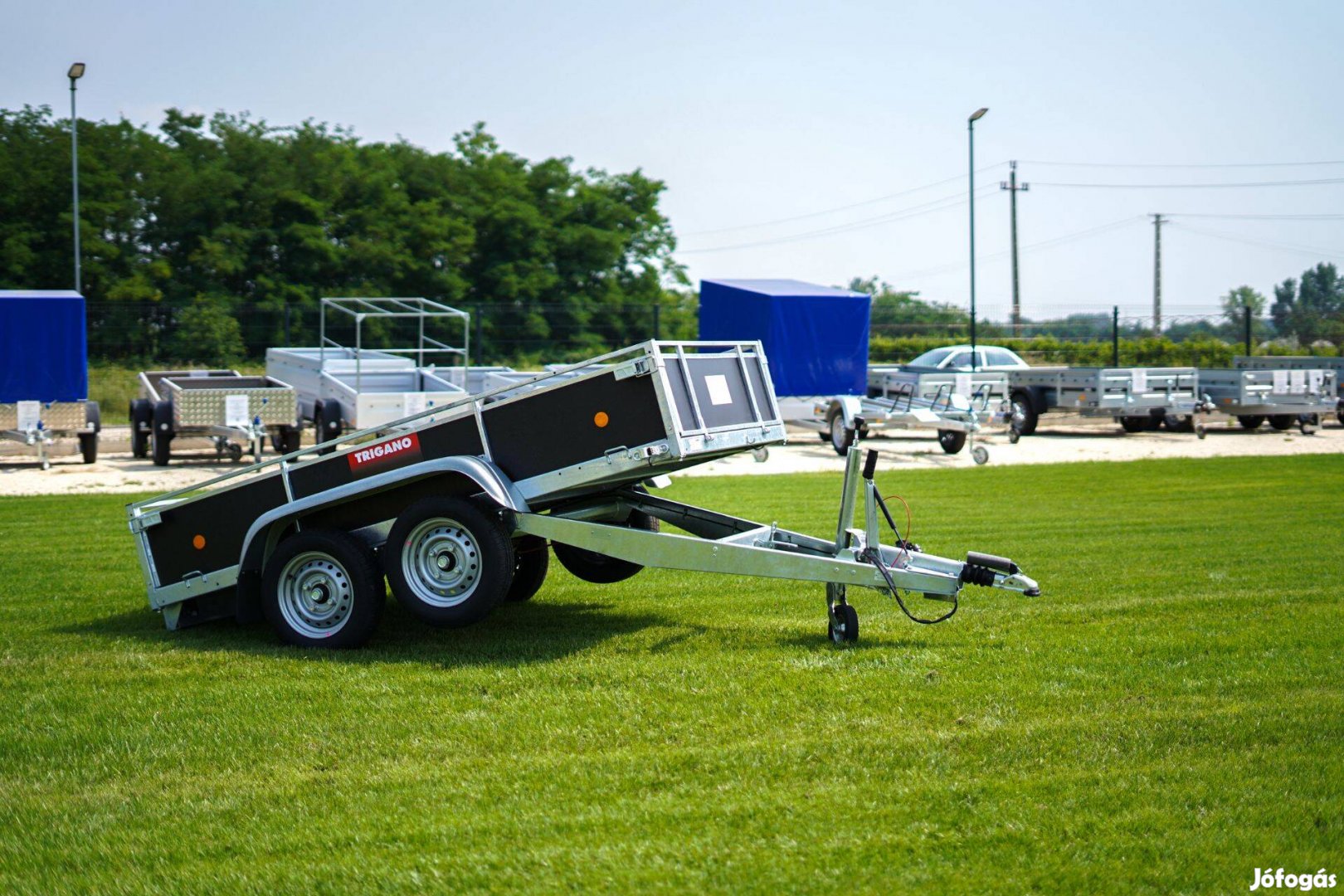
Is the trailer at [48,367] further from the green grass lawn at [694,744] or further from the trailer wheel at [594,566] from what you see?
the trailer wheel at [594,566]

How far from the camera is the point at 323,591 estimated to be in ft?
26.2

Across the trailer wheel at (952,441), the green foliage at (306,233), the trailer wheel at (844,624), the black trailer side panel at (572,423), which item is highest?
the green foliage at (306,233)

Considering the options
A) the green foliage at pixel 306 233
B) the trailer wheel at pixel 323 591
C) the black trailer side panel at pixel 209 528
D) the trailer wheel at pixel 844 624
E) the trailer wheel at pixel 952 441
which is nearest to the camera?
Answer: the trailer wheel at pixel 844 624

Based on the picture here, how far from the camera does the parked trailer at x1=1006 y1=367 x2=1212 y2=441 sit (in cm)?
2709

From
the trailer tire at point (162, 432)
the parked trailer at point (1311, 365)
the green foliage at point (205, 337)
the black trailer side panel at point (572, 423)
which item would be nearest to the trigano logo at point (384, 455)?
the black trailer side panel at point (572, 423)

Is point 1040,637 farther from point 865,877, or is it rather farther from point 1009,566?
point 865,877

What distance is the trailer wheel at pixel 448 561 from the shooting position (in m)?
7.50

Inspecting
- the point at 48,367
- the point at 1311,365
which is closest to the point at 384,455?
the point at 48,367

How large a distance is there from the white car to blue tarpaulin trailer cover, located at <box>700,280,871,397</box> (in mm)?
4757

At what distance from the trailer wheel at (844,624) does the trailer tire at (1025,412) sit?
833 inches

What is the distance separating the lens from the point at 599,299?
51.2 m

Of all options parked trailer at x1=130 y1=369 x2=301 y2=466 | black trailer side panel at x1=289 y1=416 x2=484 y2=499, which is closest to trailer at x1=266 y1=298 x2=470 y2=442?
parked trailer at x1=130 y1=369 x2=301 y2=466

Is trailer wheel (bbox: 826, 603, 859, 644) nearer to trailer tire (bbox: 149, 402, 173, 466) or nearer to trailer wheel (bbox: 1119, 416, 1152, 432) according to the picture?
trailer tire (bbox: 149, 402, 173, 466)

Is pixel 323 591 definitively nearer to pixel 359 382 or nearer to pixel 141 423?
pixel 141 423
